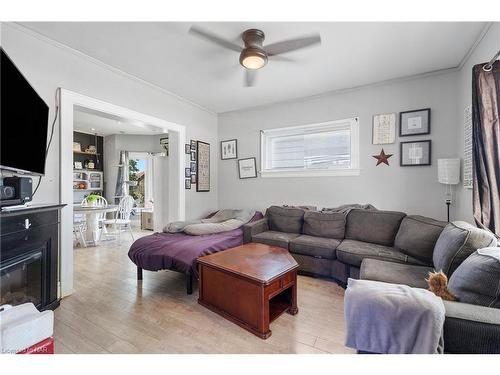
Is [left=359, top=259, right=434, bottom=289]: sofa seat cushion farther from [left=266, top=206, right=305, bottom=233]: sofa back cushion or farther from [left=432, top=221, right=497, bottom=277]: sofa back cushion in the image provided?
[left=266, top=206, right=305, bottom=233]: sofa back cushion

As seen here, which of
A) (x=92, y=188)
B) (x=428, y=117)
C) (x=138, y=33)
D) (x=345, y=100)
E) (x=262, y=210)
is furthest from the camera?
(x=92, y=188)

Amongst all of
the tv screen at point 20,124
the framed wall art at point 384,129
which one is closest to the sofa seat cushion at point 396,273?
the framed wall art at point 384,129

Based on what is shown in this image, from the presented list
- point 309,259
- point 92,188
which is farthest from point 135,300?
point 92,188

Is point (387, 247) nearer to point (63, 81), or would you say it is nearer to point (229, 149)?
point (229, 149)

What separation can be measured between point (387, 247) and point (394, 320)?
1.79 m

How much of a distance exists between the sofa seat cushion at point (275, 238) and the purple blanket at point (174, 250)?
46cm

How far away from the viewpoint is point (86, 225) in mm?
4371

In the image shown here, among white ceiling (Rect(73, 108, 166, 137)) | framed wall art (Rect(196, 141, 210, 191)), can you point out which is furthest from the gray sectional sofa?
white ceiling (Rect(73, 108, 166, 137))

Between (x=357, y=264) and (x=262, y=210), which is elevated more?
(x=262, y=210)

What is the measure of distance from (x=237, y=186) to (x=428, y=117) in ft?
9.87

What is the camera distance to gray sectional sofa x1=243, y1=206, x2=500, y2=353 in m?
0.99

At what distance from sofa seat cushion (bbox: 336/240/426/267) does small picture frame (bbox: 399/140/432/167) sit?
1.20 metres
